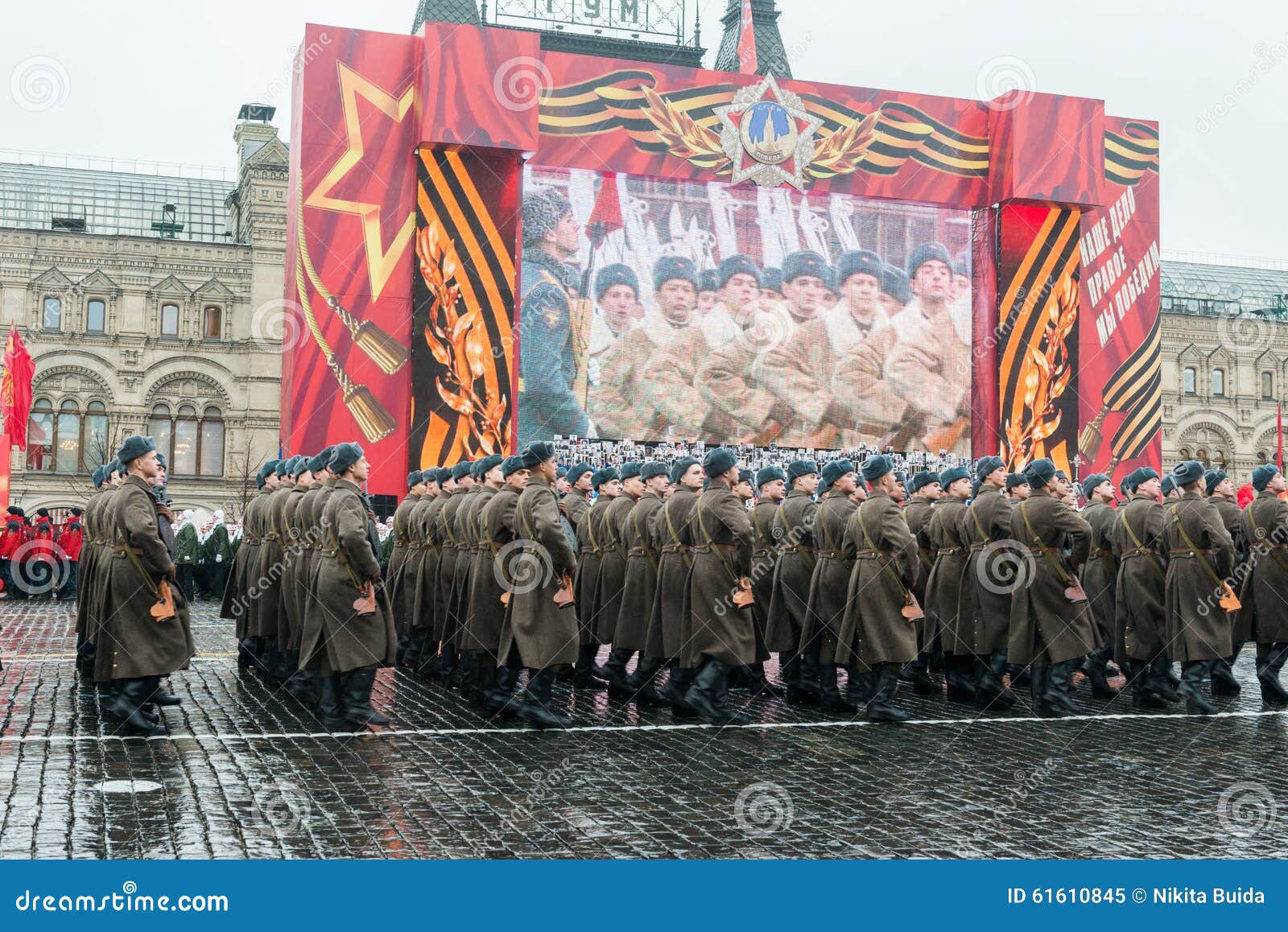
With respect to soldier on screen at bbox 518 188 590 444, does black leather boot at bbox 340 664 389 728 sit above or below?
below

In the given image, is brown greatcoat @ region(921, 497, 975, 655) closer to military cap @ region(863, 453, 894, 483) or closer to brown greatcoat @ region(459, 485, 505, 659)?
military cap @ region(863, 453, 894, 483)

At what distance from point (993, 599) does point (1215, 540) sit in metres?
1.51

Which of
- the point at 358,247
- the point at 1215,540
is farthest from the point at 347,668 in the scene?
the point at 358,247

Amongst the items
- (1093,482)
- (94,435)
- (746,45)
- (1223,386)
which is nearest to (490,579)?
(1093,482)

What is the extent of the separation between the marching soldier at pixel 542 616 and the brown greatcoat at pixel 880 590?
6.08 ft

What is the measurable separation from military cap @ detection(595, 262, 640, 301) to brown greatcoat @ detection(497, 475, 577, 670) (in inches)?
696

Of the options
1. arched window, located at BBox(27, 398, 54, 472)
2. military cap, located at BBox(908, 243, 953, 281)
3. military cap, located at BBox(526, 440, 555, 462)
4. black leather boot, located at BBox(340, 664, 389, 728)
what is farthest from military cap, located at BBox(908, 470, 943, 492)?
arched window, located at BBox(27, 398, 54, 472)

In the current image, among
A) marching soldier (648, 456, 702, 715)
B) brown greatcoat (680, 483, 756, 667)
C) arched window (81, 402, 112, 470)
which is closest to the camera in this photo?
brown greatcoat (680, 483, 756, 667)

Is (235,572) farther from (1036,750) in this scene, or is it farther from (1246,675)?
(1246,675)

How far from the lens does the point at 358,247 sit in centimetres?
2436

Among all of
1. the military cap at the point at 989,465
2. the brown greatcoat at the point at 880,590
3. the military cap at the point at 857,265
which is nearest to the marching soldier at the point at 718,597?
the brown greatcoat at the point at 880,590

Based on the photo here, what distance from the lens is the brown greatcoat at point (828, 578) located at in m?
9.16

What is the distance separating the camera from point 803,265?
2714 cm

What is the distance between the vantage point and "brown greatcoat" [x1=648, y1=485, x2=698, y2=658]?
9.12 meters
